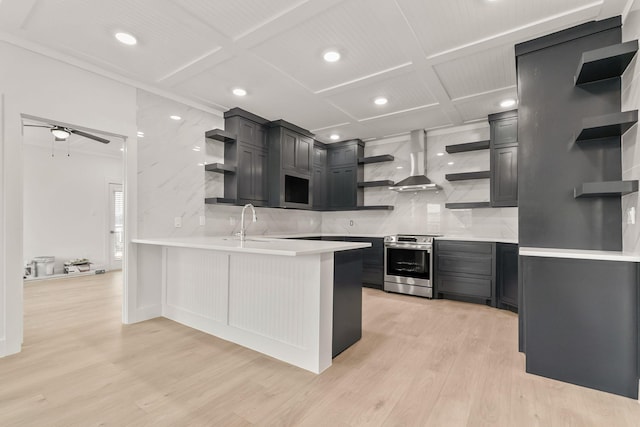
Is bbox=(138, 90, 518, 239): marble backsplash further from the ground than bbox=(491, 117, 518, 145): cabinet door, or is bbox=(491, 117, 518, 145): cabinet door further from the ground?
bbox=(491, 117, 518, 145): cabinet door

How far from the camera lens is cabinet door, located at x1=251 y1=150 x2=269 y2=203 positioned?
14.3 feet

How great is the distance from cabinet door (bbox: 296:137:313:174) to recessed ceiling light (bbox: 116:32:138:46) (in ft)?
8.54

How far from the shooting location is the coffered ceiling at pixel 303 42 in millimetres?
2150

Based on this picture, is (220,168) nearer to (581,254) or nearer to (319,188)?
(319,188)

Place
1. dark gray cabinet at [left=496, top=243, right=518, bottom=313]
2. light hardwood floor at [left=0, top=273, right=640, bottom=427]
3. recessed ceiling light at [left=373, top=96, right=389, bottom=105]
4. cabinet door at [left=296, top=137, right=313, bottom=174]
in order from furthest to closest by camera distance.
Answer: cabinet door at [left=296, top=137, right=313, bottom=174], recessed ceiling light at [left=373, top=96, right=389, bottom=105], dark gray cabinet at [left=496, top=243, right=518, bottom=313], light hardwood floor at [left=0, top=273, right=640, bottom=427]

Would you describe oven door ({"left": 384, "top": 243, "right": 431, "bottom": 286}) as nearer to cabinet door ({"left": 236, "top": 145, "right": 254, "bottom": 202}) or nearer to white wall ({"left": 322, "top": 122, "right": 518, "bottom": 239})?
white wall ({"left": 322, "top": 122, "right": 518, "bottom": 239})

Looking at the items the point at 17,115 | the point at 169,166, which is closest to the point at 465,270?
the point at 169,166

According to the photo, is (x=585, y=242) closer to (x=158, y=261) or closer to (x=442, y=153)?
(x=442, y=153)

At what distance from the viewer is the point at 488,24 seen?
231cm

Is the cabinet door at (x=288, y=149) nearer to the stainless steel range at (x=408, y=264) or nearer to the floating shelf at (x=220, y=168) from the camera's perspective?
the floating shelf at (x=220, y=168)

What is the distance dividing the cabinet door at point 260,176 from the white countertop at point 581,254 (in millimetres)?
3266

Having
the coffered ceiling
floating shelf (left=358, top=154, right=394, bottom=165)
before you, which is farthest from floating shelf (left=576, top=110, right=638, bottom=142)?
floating shelf (left=358, top=154, right=394, bottom=165)

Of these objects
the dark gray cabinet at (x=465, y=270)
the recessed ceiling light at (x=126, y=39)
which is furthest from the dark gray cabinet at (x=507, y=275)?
the recessed ceiling light at (x=126, y=39)

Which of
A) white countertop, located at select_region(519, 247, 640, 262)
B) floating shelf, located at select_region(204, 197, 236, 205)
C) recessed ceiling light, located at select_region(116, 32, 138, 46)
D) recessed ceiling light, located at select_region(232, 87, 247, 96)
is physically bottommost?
white countertop, located at select_region(519, 247, 640, 262)
